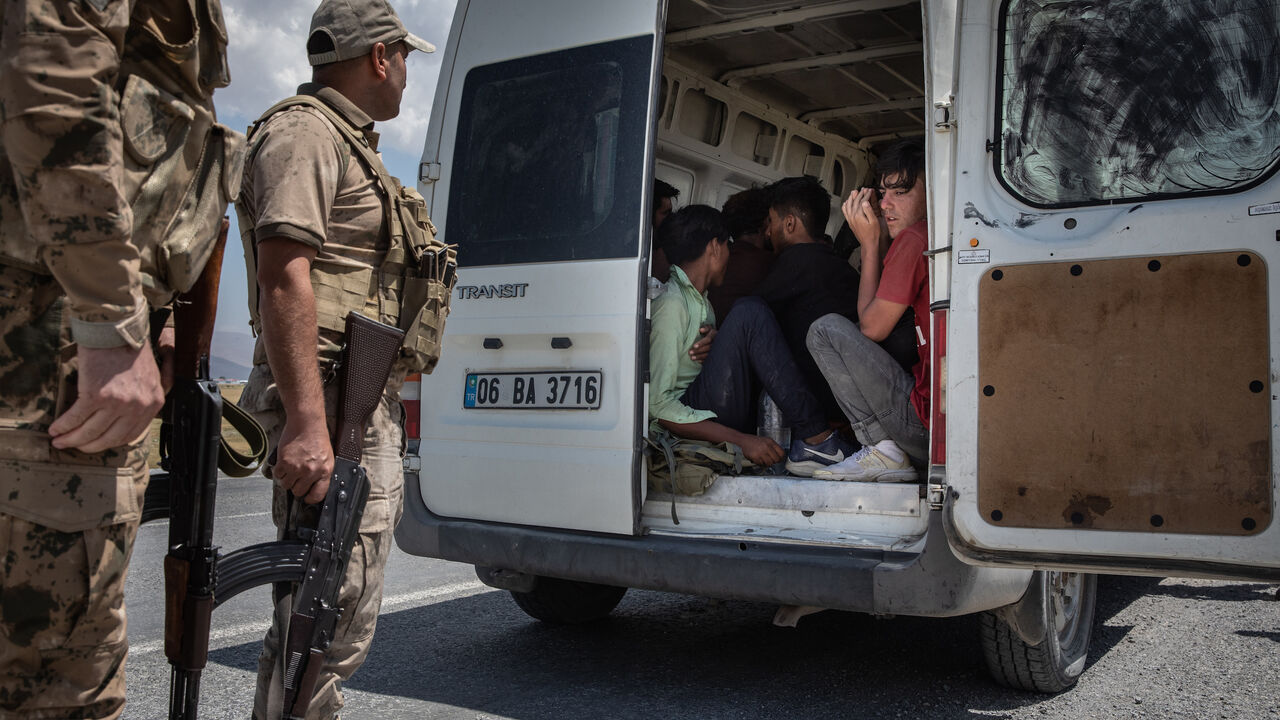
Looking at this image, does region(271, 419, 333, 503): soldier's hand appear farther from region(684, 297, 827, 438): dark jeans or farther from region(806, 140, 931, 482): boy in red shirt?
region(684, 297, 827, 438): dark jeans

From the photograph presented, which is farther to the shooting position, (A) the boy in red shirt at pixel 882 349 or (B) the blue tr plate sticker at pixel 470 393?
(B) the blue tr plate sticker at pixel 470 393

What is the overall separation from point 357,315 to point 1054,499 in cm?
183

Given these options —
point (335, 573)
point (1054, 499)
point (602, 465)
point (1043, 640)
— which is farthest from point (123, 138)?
point (1043, 640)

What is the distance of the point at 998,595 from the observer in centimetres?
308

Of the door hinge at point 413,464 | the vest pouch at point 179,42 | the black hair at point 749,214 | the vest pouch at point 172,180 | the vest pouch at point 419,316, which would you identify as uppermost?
the black hair at point 749,214

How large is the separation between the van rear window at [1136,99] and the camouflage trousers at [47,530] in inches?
93.4

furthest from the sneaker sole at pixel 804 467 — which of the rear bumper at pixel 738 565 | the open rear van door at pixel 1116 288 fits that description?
the open rear van door at pixel 1116 288

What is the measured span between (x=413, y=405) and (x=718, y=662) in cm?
150

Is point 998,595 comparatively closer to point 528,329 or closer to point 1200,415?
point 1200,415

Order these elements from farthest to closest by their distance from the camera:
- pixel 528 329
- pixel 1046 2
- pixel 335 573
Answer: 1. pixel 528 329
2. pixel 1046 2
3. pixel 335 573

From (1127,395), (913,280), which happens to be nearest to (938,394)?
(1127,395)

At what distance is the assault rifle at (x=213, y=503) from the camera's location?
6.19ft

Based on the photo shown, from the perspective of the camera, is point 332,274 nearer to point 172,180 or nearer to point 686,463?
point 172,180

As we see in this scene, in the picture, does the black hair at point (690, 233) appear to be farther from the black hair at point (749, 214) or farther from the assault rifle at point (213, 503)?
the assault rifle at point (213, 503)
